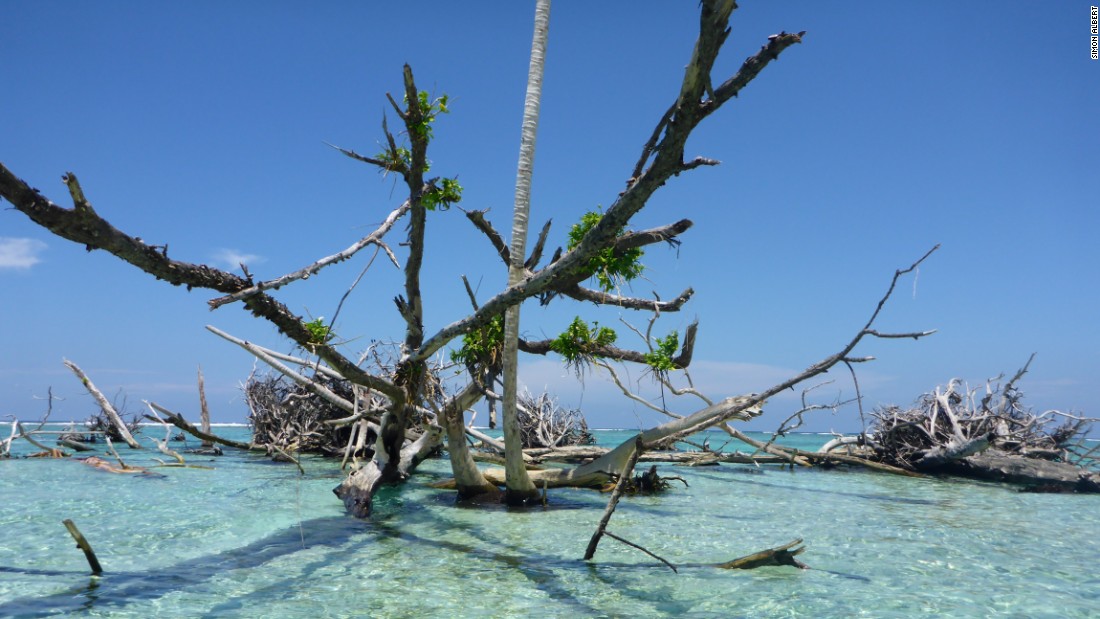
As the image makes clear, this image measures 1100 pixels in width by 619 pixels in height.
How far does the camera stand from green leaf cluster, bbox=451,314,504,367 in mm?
11023

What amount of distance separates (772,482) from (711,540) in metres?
8.81

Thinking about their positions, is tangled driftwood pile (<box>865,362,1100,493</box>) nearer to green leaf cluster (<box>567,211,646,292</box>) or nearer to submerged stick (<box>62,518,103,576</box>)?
green leaf cluster (<box>567,211,646,292</box>)

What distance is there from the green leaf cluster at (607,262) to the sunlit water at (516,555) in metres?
3.83

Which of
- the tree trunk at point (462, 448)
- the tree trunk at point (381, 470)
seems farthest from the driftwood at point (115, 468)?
the tree trunk at point (462, 448)

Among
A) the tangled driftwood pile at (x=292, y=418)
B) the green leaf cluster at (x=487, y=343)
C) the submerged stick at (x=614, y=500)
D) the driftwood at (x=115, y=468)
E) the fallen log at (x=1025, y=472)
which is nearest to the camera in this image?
the submerged stick at (x=614, y=500)

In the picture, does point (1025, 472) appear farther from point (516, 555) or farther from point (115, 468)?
point (115, 468)

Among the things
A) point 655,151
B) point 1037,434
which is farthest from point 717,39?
point 1037,434

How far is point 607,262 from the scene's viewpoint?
1100 centimetres

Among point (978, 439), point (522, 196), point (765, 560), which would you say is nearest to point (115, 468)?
point (522, 196)

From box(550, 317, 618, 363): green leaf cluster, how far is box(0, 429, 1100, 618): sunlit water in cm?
265

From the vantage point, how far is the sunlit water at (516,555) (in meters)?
5.84

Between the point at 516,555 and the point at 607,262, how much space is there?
5.07 meters

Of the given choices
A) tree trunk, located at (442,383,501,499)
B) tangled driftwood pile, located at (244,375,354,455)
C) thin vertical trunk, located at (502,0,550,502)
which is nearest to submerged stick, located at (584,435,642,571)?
thin vertical trunk, located at (502,0,550,502)

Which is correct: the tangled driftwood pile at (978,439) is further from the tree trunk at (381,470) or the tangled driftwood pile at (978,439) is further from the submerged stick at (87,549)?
the submerged stick at (87,549)
